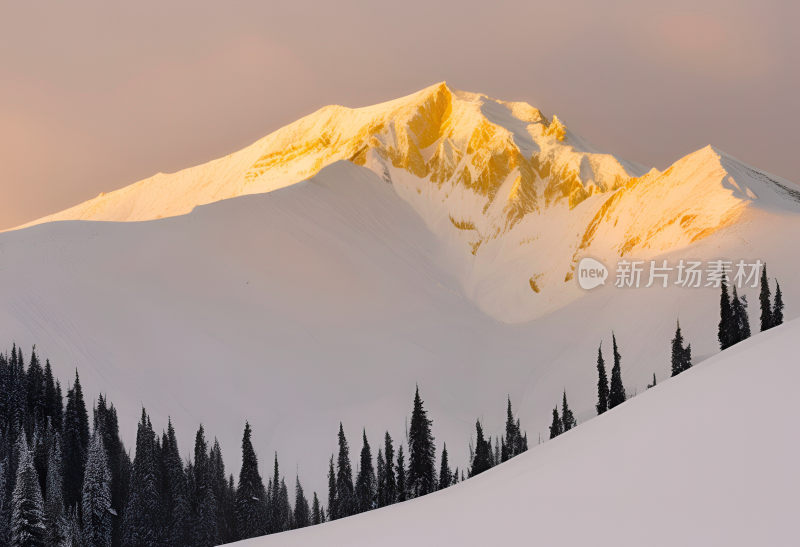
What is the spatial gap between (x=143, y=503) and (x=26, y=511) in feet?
65.1

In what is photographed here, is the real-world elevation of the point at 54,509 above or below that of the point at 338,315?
below

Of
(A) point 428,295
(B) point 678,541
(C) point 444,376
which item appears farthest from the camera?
(A) point 428,295

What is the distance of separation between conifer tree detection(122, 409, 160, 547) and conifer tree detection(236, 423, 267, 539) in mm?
6702

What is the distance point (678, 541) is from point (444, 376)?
139111 millimetres

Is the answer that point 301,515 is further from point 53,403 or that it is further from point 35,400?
point 35,400

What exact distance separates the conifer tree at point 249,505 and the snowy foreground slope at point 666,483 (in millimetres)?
48348

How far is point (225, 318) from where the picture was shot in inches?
6191

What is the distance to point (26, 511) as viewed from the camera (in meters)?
48.6

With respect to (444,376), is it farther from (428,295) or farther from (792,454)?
(792,454)

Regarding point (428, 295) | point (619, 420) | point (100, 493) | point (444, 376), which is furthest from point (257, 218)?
point (619, 420)

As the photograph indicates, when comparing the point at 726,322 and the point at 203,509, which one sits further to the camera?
the point at 726,322

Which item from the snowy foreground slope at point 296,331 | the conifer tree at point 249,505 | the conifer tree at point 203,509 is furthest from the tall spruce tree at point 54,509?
the snowy foreground slope at point 296,331

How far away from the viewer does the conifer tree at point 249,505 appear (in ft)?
232

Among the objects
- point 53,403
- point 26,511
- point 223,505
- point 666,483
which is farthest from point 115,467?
point 666,483
